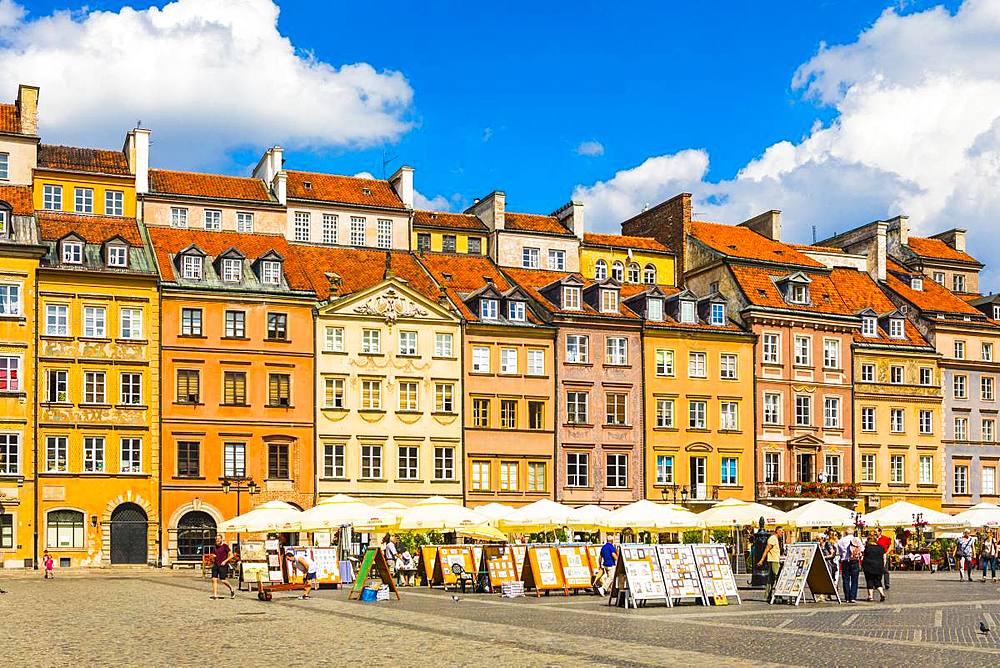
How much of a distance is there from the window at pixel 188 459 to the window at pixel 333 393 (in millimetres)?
6176

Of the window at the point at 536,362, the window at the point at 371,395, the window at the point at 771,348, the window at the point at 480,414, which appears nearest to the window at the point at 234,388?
the window at the point at 371,395

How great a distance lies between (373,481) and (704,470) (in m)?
17.4

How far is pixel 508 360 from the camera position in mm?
69125

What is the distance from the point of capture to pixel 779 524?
53.3 meters

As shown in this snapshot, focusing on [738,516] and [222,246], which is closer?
[738,516]

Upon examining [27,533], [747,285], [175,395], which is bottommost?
[27,533]

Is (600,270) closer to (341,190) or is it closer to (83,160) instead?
(341,190)

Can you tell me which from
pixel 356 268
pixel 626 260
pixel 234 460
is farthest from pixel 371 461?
pixel 626 260

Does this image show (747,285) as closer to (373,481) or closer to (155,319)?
(373,481)

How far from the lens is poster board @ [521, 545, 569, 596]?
38375mm

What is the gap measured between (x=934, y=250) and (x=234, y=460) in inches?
1968

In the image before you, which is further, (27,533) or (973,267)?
(973,267)

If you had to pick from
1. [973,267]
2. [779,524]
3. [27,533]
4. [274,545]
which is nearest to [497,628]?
[274,545]

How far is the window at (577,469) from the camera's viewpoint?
6950 cm
